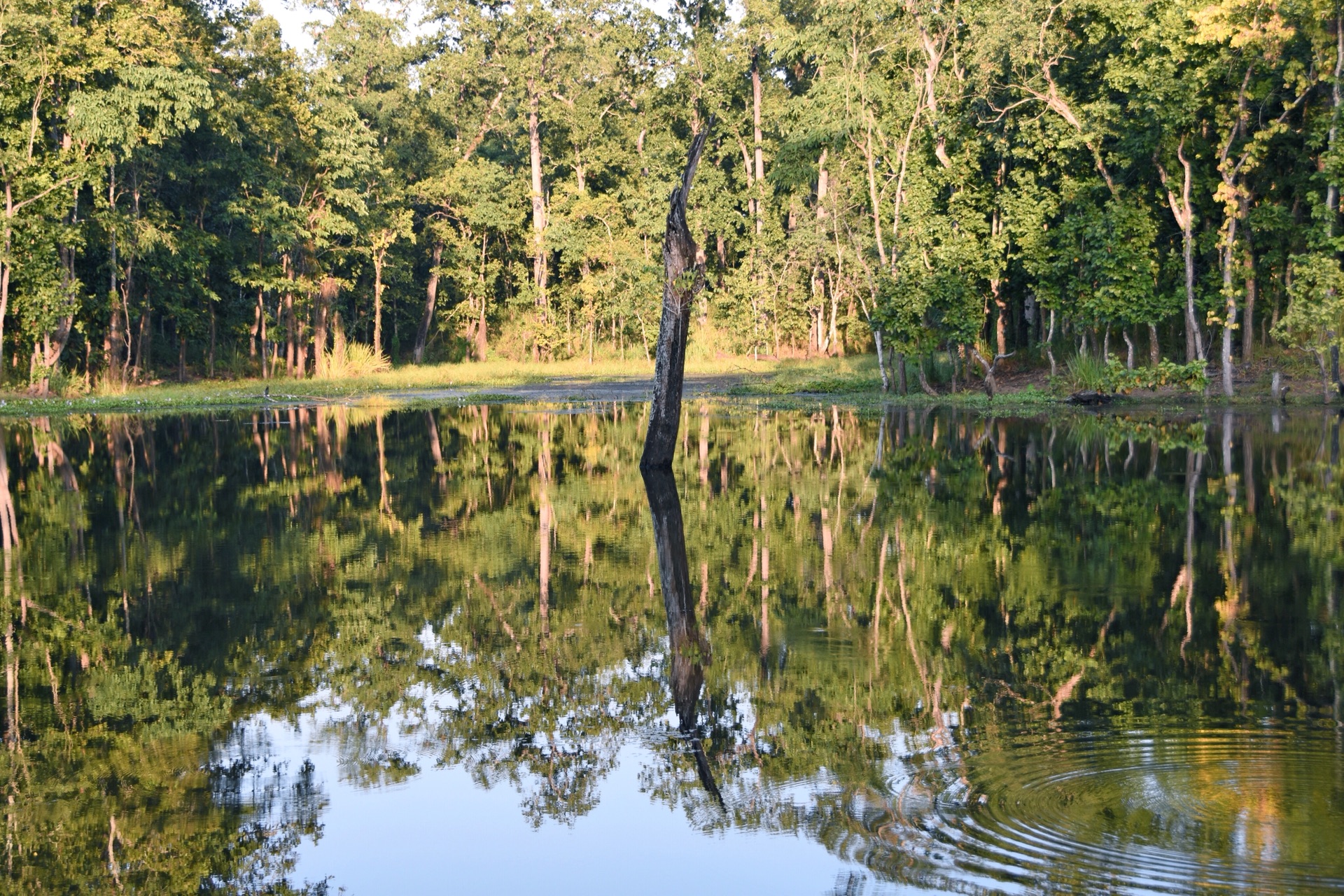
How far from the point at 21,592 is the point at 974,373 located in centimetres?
3006

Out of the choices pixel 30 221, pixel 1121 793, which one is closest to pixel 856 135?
pixel 30 221

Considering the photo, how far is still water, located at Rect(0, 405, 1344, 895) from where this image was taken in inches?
198

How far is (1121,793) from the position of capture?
5426 millimetres

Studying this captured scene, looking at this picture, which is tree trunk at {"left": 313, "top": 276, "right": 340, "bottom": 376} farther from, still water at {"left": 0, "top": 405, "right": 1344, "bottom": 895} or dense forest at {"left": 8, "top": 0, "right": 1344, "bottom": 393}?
still water at {"left": 0, "top": 405, "right": 1344, "bottom": 895}

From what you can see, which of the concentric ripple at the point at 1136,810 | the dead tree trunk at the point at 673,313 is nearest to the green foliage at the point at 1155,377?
the dead tree trunk at the point at 673,313

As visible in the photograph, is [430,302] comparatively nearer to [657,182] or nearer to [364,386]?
[657,182]

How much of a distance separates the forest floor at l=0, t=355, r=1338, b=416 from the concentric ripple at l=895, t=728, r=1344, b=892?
23.9m

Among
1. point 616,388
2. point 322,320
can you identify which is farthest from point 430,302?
point 616,388

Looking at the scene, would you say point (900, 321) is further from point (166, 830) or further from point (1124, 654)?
point (166, 830)

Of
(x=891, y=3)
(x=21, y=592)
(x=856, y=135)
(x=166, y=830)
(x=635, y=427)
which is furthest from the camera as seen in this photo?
(x=856, y=135)

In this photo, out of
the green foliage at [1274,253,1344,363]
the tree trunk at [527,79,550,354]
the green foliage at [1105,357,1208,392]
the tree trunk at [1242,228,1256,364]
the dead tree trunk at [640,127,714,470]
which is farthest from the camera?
the tree trunk at [527,79,550,354]

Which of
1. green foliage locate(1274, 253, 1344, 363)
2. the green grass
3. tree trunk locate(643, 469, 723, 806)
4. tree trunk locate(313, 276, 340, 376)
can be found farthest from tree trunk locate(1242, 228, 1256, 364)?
tree trunk locate(313, 276, 340, 376)

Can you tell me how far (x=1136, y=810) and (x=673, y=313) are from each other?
13511mm

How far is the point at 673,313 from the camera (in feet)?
59.7
